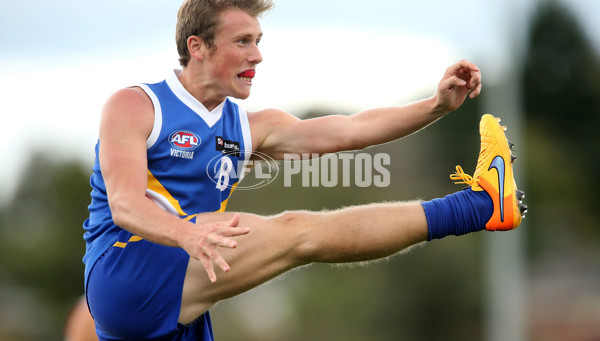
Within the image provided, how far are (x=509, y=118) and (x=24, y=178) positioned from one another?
72.1 feet

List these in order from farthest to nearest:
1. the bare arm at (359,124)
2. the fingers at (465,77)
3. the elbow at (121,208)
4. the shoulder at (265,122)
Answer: the shoulder at (265,122), the bare arm at (359,124), the fingers at (465,77), the elbow at (121,208)

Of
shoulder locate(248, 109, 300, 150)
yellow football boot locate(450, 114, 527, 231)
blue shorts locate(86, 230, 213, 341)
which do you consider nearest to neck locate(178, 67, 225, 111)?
shoulder locate(248, 109, 300, 150)

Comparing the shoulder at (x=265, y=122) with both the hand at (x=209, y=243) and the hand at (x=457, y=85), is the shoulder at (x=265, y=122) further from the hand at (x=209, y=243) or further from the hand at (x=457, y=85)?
the hand at (x=209, y=243)

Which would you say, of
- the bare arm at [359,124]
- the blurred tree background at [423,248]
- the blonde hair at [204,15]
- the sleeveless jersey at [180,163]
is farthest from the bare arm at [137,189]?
the blurred tree background at [423,248]

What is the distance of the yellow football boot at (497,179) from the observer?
552 centimetres

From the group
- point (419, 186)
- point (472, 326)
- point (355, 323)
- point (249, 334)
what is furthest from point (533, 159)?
point (249, 334)

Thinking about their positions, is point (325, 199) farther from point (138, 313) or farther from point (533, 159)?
point (138, 313)

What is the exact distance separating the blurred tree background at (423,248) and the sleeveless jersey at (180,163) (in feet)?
48.7

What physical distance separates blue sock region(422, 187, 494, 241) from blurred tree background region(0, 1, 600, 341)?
1480 cm

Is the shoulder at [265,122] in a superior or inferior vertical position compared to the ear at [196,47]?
inferior

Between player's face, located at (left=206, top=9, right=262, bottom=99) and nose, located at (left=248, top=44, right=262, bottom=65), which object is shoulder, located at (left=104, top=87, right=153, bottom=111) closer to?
player's face, located at (left=206, top=9, right=262, bottom=99)

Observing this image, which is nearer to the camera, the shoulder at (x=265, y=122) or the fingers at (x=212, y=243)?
the fingers at (x=212, y=243)

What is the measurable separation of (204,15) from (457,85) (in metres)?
1.83

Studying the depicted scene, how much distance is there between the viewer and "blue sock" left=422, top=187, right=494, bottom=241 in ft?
17.6
